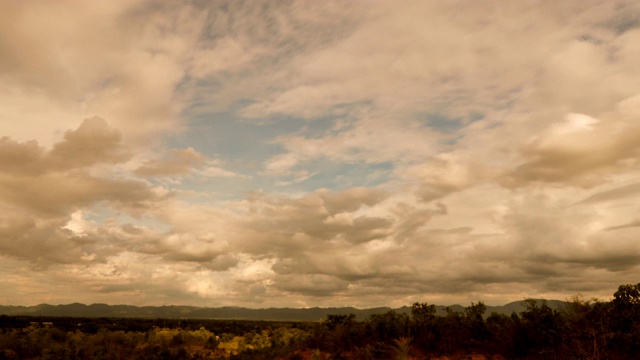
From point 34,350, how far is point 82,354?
745 centimetres

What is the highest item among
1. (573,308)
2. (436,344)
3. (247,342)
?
(573,308)

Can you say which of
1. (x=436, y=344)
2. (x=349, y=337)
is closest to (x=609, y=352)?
(x=436, y=344)

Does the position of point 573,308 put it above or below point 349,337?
above

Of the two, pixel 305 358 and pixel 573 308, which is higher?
pixel 573 308

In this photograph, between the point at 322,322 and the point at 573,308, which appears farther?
the point at 322,322

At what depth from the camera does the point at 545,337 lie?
18.4 metres

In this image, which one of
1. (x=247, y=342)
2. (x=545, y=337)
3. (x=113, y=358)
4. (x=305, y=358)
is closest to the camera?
(x=545, y=337)

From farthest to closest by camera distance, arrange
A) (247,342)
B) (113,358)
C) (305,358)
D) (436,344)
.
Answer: (247,342) → (113,358) → (305,358) → (436,344)

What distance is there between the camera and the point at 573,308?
1772 cm

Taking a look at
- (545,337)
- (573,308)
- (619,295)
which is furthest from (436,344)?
(619,295)

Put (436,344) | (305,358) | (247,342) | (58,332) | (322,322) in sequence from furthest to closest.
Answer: (247,342) < (58,332) < (322,322) < (305,358) < (436,344)

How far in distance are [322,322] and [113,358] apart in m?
15.8

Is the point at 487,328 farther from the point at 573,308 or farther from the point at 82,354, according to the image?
the point at 82,354

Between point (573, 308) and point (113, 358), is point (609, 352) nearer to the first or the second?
point (573, 308)
